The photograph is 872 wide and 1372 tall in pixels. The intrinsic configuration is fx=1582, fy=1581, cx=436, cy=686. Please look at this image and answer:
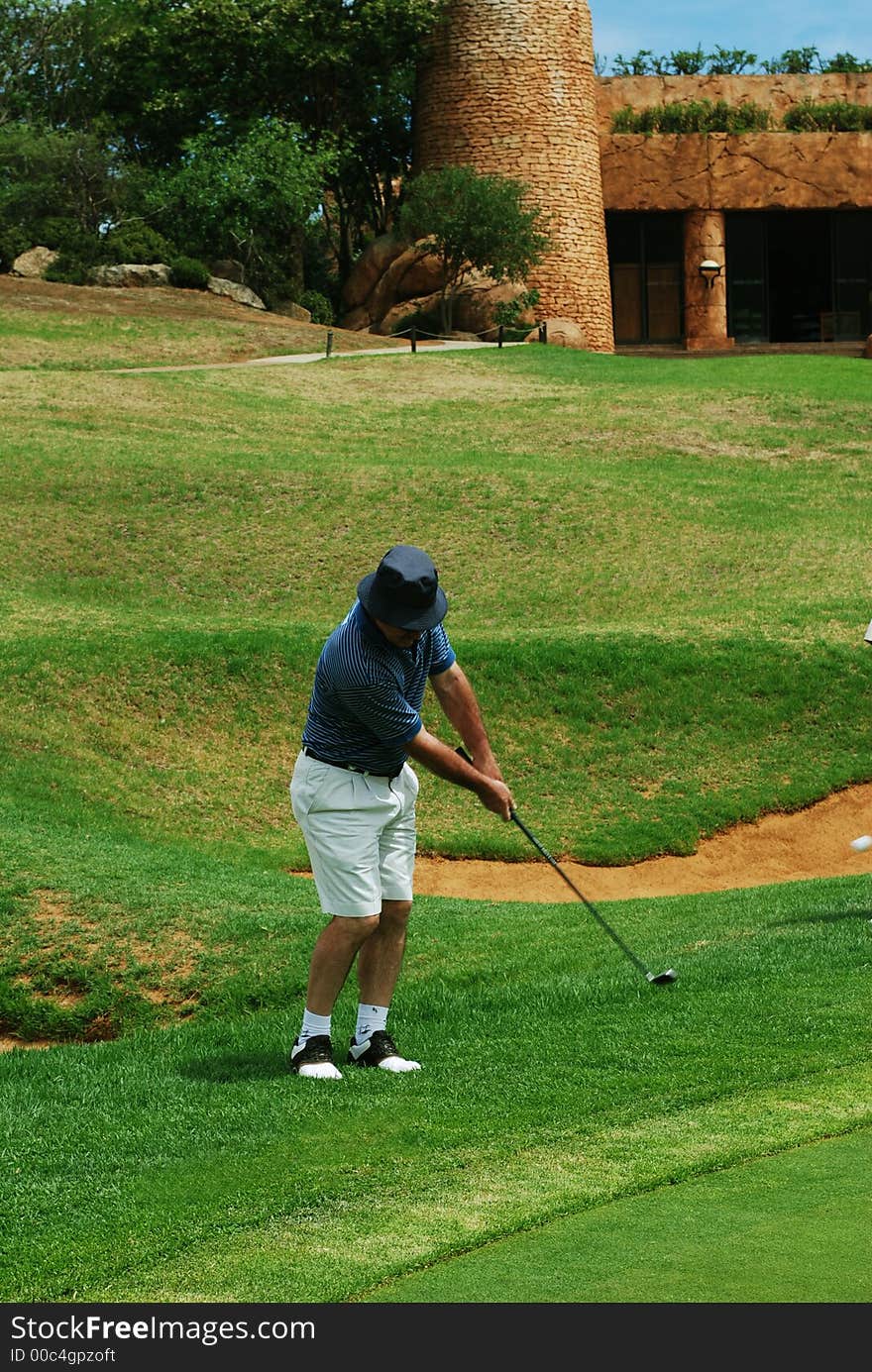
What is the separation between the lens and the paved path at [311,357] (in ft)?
107

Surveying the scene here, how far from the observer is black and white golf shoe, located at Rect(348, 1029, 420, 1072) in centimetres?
646

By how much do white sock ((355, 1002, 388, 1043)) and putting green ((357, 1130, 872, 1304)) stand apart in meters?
2.01

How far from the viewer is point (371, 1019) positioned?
655cm

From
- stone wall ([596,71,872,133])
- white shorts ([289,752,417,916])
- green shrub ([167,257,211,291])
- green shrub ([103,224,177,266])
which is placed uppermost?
stone wall ([596,71,872,133])

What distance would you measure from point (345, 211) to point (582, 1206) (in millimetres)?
46141

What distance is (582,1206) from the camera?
4625 mm

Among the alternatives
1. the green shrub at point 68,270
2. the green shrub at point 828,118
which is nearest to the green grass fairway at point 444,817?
the green shrub at point 68,270

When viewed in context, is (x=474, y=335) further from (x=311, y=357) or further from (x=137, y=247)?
(x=137, y=247)

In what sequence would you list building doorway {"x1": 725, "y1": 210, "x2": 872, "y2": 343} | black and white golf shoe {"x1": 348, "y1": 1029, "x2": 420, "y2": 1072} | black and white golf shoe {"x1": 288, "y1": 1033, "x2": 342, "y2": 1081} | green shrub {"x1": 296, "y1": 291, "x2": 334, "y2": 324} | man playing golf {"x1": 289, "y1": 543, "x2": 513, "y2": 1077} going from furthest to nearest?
building doorway {"x1": 725, "y1": 210, "x2": 872, "y2": 343}
green shrub {"x1": 296, "y1": 291, "x2": 334, "y2": 324}
black and white golf shoe {"x1": 348, "y1": 1029, "x2": 420, "y2": 1072}
black and white golf shoe {"x1": 288, "y1": 1033, "x2": 342, "y2": 1081}
man playing golf {"x1": 289, "y1": 543, "x2": 513, "y2": 1077}

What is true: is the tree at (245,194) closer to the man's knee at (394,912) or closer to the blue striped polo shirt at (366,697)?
the blue striped polo shirt at (366,697)

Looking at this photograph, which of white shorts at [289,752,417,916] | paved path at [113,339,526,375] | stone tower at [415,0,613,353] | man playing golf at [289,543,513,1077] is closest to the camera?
man playing golf at [289,543,513,1077]

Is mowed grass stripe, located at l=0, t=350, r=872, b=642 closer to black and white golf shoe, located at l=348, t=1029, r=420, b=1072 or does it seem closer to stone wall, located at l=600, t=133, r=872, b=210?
black and white golf shoe, located at l=348, t=1029, r=420, b=1072

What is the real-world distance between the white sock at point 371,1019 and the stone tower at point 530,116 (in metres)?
38.1

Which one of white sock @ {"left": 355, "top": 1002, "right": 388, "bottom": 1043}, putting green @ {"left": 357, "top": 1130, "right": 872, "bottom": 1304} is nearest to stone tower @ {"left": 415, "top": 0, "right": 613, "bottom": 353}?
white sock @ {"left": 355, "top": 1002, "right": 388, "bottom": 1043}
